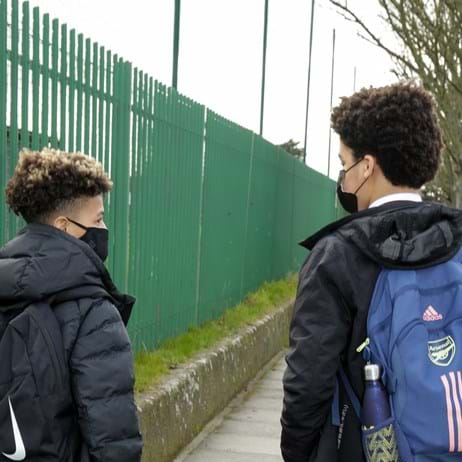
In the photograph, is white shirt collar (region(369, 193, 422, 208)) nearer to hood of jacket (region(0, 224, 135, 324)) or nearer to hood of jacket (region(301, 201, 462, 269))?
hood of jacket (region(301, 201, 462, 269))

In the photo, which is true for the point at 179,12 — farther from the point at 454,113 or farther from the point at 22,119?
the point at 454,113

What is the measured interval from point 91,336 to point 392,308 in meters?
0.86

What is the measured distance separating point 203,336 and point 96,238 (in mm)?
4366

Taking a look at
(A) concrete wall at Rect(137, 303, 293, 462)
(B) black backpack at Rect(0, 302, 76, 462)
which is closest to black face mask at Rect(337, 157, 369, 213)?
(B) black backpack at Rect(0, 302, 76, 462)

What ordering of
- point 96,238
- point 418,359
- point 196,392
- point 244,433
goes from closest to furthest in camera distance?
point 418,359 < point 96,238 < point 196,392 < point 244,433

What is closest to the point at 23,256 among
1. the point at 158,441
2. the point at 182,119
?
the point at 158,441

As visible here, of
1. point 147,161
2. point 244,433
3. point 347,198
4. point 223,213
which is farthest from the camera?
point 223,213

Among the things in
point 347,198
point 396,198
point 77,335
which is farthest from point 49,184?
point 396,198

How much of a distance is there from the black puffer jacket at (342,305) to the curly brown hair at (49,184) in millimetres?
799

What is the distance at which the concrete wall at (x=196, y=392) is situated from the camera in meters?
5.14

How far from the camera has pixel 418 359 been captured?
2.39 meters

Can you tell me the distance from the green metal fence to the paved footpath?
755 millimetres

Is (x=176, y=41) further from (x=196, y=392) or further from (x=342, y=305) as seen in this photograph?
(x=342, y=305)

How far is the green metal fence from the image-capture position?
175 inches
